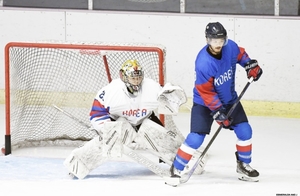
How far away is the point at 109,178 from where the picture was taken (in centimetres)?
619

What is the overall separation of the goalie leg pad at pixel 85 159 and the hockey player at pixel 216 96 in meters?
0.51

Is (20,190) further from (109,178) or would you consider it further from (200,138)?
(200,138)

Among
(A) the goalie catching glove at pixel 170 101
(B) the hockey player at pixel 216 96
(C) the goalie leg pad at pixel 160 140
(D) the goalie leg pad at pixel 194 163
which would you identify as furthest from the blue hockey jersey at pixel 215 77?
(D) the goalie leg pad at pixel 194 163

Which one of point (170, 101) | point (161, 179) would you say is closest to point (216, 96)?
point (170, 101)

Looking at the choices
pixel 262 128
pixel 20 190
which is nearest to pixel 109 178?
pixel 20 190

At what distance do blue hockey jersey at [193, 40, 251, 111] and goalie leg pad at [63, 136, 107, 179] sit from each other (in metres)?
0.70

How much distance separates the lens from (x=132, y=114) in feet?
20.3

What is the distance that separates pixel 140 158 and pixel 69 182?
45 centimetres

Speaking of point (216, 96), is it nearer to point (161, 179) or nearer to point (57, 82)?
point (161, 179)

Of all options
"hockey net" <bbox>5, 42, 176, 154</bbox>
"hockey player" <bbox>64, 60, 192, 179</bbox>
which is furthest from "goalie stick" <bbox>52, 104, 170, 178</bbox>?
"hockey net" <bbox>5, 42, 176, 154</bbox>

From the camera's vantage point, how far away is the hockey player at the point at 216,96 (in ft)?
19.0

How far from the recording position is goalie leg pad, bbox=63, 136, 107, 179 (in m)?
6.15

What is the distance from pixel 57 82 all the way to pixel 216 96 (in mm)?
2133

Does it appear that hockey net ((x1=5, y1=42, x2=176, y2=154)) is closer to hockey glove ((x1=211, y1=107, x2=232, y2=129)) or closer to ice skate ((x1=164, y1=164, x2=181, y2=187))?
ice skate ((x1=164, y1=164, x2=181, y2=187))
